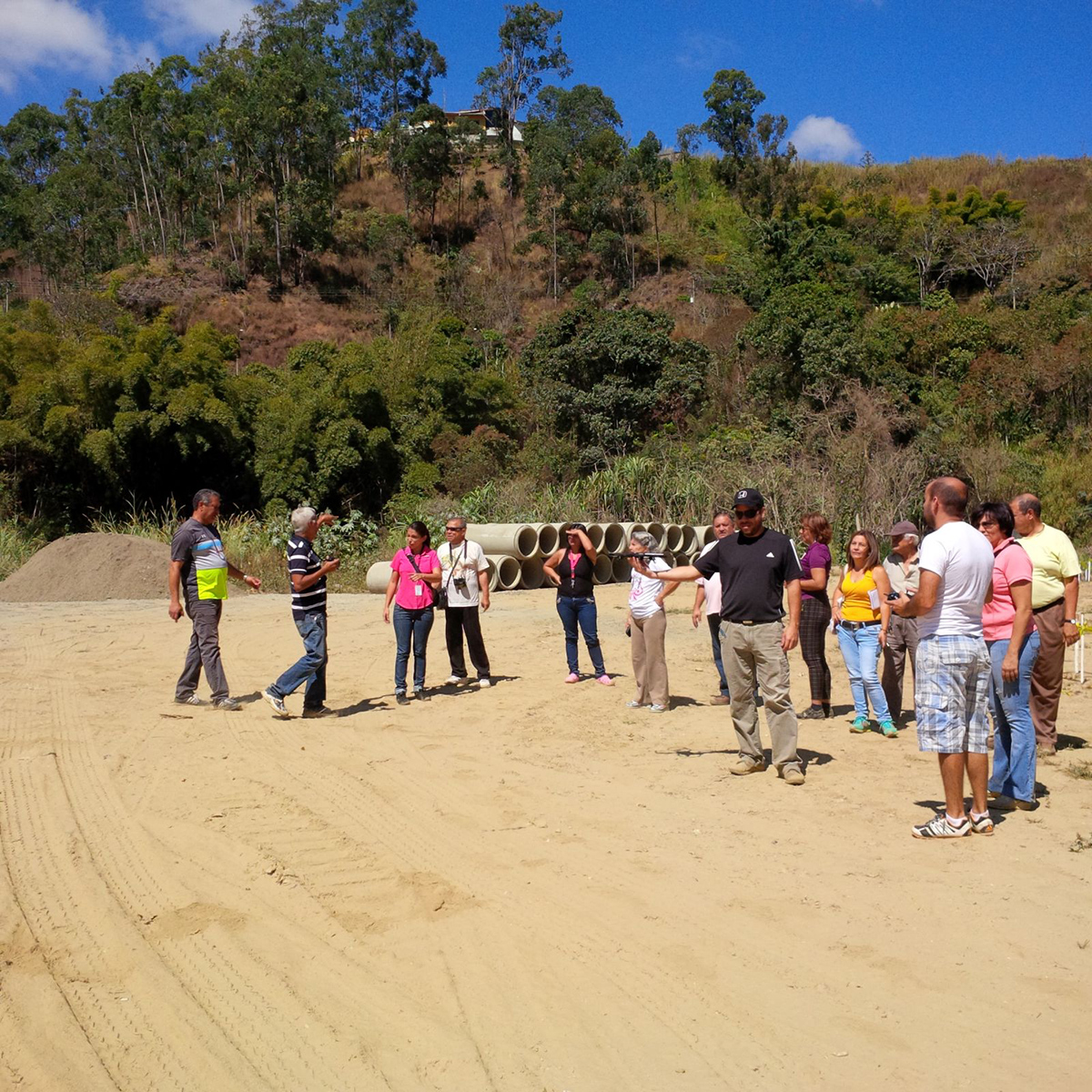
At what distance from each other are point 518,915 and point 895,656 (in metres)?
4.82

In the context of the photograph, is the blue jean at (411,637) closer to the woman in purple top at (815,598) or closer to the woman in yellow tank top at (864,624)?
the woman in purple top at (815,598)

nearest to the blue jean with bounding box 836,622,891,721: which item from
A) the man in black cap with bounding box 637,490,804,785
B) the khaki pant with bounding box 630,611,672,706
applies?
the khaki pant with bounding box 630,611,672,706

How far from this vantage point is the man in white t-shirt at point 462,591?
1012 cm

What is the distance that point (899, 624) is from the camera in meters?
8.54

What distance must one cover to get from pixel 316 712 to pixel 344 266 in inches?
1743

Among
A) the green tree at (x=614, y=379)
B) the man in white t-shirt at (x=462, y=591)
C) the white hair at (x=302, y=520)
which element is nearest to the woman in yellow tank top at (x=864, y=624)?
the man in white t-shirt at (x=462, y=591)

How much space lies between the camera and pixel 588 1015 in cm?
400

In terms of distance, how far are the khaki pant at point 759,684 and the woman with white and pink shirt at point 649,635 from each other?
6.38 ft

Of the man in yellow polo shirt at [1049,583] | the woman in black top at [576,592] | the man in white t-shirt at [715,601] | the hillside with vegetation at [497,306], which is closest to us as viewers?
the man in yellow polo shirt at [1049,583]

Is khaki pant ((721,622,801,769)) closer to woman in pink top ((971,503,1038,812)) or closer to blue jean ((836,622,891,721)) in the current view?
woman in pink top ((971,503,1038,812))

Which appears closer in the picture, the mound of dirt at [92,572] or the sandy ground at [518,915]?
the sandy ground at [518,915]

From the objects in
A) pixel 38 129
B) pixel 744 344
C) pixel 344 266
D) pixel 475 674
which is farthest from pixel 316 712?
pixel 38 129

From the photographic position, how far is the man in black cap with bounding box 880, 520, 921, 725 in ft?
27.3

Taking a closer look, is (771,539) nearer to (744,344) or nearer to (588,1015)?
(588,1015)
